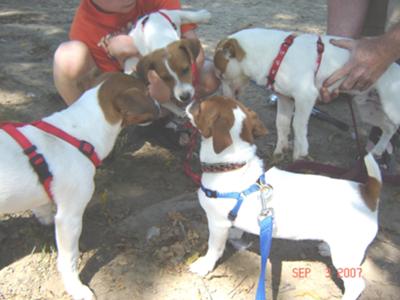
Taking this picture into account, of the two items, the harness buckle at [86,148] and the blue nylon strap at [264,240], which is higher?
the harness buckle at [86,148]

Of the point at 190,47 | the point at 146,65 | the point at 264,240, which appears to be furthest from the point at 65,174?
the point at 190,47

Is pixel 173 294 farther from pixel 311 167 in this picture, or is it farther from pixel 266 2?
pixel 266 2

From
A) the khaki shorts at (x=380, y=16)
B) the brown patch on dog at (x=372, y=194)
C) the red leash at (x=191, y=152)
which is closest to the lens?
the brown patch on dog at (x=372, y=194)

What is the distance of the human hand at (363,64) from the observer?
10.8ft

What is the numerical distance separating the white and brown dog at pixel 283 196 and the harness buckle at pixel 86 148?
0.59 metres

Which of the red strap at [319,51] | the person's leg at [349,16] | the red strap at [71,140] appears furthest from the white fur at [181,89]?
the person's leg at [349,16]

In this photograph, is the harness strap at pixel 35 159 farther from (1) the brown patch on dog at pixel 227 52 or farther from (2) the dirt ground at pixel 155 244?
(1) the brown patch on dog at pixel 227 52

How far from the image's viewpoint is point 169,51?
10.9 feet

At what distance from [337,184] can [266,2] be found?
19.3 ft

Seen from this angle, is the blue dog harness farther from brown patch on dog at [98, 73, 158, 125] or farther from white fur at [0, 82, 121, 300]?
white fur at [0, 82, 121, 300]

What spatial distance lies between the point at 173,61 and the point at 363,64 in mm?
1444

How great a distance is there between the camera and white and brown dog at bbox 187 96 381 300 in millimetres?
2262

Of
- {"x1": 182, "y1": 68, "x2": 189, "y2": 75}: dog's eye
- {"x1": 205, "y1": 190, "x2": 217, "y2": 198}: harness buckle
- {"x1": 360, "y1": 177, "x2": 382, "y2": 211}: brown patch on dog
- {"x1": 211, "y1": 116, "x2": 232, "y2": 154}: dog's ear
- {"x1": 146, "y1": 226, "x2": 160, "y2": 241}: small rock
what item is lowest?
{"x1": 146, "y1": 226, "x2": 160, "y2": 241}: small rock

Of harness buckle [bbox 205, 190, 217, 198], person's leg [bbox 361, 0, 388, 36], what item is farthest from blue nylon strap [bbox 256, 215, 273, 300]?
person's leg [bbox 361, 0, 388, 36]
